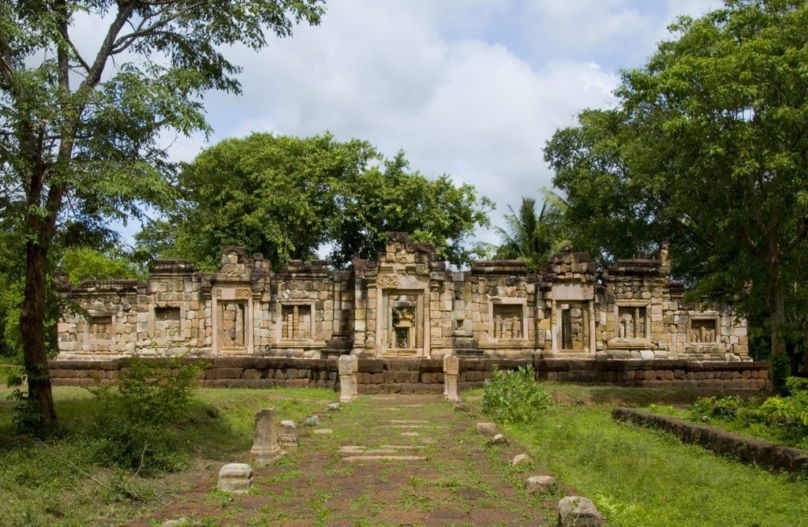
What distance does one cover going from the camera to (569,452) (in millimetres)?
10211

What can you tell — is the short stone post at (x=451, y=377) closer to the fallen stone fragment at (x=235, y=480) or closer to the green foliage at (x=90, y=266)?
the fallen stone fragment at (x=235, y=480)

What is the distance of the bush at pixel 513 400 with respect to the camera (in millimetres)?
13821

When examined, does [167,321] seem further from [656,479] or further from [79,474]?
[656,479]

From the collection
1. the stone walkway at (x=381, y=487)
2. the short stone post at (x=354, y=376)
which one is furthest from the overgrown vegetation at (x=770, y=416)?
the short stone post at (x=354, y=376)

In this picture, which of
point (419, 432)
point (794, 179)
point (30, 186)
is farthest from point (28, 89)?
point (794, 179)

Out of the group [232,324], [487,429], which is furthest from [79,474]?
[232,324]

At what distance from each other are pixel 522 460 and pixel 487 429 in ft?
8.36

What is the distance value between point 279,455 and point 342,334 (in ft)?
50.0

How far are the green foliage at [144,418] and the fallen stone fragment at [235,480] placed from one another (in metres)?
1.62

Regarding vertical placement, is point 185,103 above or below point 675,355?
above

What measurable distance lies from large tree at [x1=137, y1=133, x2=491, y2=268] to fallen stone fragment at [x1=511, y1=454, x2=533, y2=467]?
2626 centimetres

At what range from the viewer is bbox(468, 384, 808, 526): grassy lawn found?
673cm

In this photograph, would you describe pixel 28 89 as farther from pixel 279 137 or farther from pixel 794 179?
pixel 279 137

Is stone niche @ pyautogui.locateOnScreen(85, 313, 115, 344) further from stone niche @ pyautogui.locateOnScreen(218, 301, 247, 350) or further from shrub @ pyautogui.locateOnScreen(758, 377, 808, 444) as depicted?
shrub @ pyautogui.locateOnScreen(758, 377, 808, 444)
